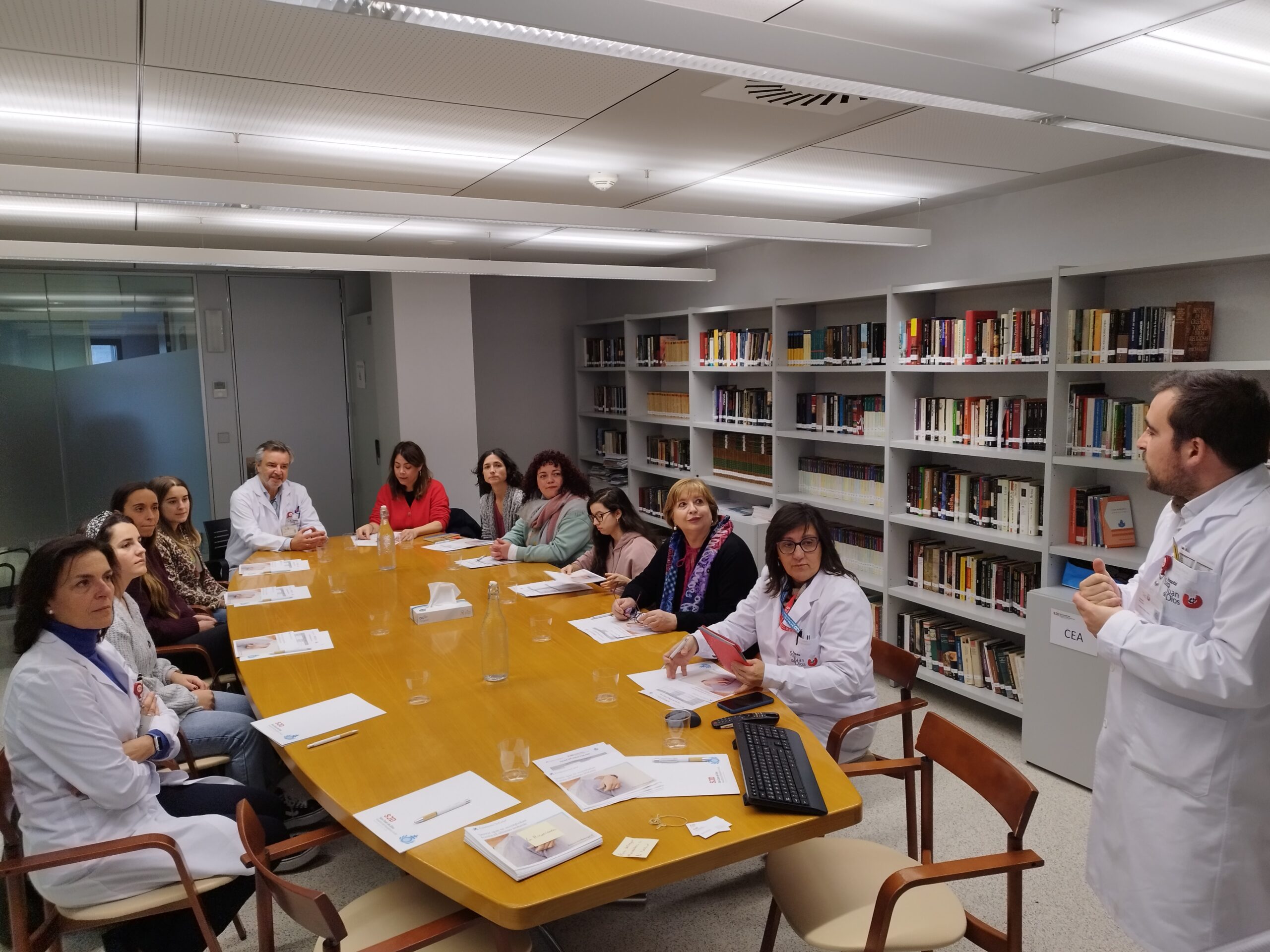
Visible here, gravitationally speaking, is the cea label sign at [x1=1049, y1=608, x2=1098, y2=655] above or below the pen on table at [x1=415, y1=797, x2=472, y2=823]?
below

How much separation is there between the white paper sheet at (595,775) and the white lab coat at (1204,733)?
122 centimetres

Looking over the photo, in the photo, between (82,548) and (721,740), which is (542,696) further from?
(82,548)

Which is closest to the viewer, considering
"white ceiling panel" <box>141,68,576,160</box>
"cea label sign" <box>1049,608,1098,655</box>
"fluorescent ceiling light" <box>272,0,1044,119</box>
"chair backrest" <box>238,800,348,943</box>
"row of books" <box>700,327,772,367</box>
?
"fluorescent ceiling light" <box>272,0,1044,119</box>

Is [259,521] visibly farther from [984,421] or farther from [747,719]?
[984,421]

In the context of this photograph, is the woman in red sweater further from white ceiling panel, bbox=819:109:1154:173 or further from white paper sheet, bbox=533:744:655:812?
white paper sheet, bbox=533:744:655:812

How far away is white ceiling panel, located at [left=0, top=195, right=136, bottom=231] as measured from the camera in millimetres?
4012

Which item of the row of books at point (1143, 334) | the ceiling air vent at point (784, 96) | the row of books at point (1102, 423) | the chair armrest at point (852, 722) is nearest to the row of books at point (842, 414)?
the row of books at point (1102, 423)

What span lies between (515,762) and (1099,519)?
3086 mm

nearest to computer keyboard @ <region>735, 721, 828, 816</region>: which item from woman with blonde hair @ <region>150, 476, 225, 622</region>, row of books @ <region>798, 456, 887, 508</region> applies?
row of books @ <region>798, 456, 887, 508</region>

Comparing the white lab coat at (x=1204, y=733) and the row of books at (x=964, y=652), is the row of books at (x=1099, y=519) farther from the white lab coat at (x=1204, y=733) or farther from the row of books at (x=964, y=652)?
the white lab coat at (x=1204, y=733)

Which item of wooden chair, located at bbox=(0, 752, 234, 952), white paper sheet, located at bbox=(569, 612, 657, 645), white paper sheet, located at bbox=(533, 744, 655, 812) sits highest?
white paper sheet, located at bbox=(533, 744, 655, 812)

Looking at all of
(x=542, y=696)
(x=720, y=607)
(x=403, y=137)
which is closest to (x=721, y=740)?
(x=542, y=696)

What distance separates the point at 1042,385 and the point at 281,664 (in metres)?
3.84

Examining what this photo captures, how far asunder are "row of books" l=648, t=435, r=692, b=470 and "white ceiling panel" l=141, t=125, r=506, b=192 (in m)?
3.38
